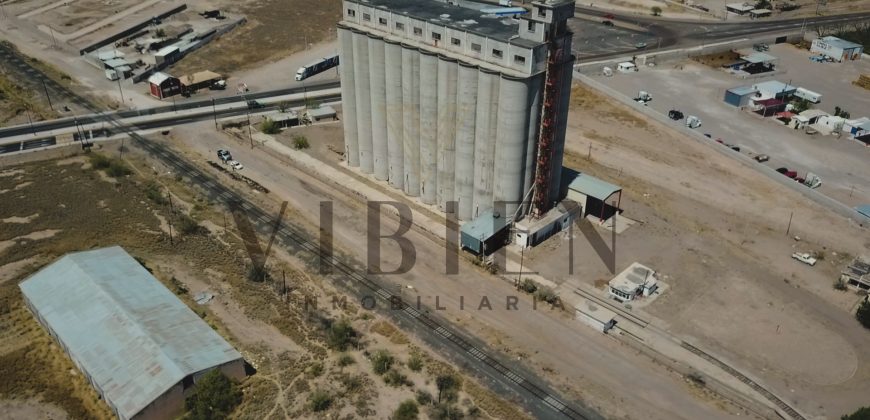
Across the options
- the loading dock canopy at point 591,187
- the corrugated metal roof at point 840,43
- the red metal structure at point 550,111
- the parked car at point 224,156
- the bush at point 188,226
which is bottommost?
the bush at point 188,226

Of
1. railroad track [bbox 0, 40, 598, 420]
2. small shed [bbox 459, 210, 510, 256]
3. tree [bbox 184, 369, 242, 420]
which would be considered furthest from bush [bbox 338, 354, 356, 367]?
small shed [bbox 459, 210, 510, 256]

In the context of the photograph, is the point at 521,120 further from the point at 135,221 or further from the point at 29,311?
the point at 29,311

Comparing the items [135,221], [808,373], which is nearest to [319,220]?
[135,221]

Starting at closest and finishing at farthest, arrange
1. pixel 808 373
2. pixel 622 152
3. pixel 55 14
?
pixel 808 373
pixel 622 152
pixel 55 14

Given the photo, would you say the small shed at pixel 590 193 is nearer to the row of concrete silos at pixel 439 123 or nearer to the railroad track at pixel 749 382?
the row of concrete silos at pixel 439 123

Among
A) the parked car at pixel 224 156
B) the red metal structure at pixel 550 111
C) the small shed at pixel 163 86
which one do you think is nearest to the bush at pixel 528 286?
the red metal structure at pixel 550 111

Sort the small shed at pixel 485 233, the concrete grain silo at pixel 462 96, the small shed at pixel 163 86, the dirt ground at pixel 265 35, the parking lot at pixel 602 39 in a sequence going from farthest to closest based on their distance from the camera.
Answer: the parking lot at pixel 602 39 → the dirt ground at pixel 265 35 → the small shed at pixel 163 86 → the small shed at pixel 485 233 → the concrete grain silo at pixel 462 96

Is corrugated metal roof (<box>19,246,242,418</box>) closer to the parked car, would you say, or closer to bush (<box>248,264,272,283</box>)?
bush (<box>248,264,272,283</box>)
